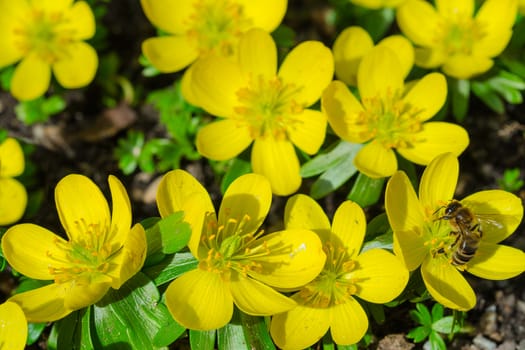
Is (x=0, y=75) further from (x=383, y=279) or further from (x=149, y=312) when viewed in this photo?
(x=383, y=279)

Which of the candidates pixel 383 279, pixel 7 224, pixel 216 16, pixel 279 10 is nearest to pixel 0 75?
pixel 7 224

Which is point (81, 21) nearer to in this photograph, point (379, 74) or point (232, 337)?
point (379, 74)

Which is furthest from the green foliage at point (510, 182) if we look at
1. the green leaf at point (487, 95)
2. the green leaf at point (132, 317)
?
the green leaf at point (132, 317)

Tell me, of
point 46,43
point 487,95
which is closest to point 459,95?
point 487,95

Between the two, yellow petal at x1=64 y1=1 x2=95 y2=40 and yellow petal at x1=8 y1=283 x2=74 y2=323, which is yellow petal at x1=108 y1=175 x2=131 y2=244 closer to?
yellow petal at x1=8 y1=283 x2=74 y2=323

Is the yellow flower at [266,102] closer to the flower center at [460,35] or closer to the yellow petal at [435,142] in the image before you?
the yellow petal at [435,142]

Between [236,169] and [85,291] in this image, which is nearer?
[85,291]

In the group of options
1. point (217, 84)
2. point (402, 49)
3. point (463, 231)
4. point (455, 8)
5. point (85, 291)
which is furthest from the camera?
point (455, 8)

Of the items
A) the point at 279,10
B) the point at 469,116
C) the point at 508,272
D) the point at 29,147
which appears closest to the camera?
the point at 508,272
